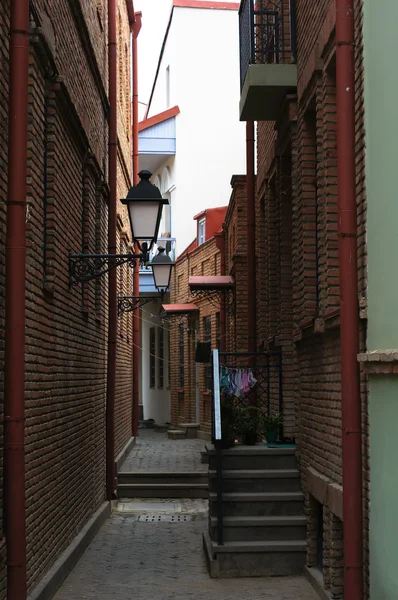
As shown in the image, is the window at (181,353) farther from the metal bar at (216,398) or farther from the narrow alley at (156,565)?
the metal bar at (216,398)

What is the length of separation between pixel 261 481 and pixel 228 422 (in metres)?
0.97

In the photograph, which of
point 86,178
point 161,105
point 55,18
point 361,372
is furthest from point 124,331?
point 161,105

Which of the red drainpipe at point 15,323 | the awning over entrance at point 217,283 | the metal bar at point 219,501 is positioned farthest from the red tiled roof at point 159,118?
the red drainpipe at point 15,323

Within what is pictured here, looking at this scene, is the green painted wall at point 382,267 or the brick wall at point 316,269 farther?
the brick wall at point 316,269

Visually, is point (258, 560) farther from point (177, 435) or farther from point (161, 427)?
point (161, 427)

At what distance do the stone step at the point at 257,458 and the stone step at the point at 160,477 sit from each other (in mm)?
5560

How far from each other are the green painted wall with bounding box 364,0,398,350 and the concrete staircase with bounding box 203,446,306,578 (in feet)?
11.7

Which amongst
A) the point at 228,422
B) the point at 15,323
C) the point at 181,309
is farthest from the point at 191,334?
the point at 15,323

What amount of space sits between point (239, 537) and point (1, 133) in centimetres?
494

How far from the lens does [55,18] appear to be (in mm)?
8547

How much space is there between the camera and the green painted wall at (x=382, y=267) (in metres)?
5.57

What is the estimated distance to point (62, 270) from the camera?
9.01m

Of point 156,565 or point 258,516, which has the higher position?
point 258,516

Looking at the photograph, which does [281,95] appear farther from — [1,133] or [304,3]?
[1,133]
